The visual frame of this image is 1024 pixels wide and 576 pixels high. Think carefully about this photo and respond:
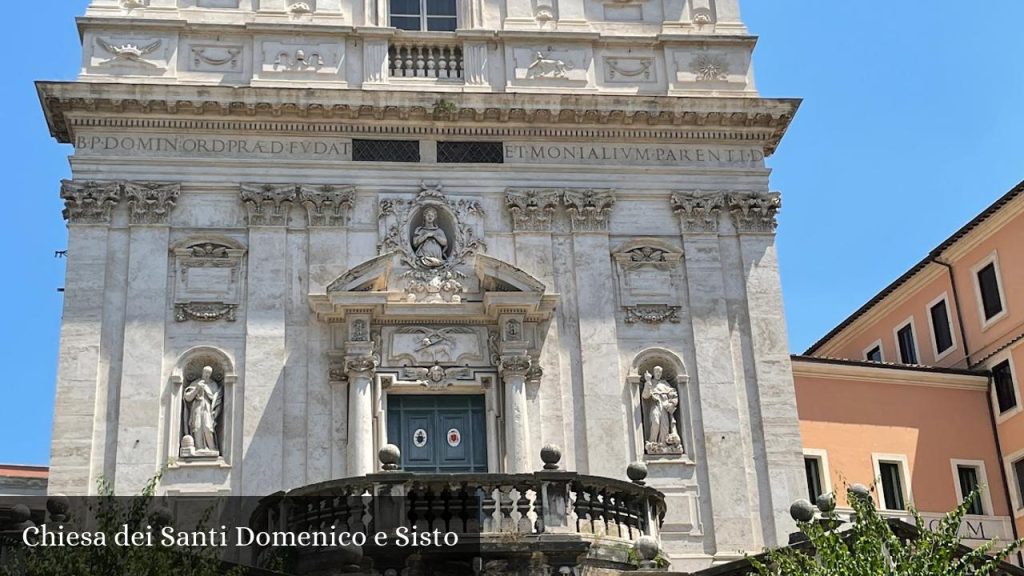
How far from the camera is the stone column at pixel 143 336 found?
→ 75.4 ft

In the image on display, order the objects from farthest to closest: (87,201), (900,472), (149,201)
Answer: (900,472) < (149,201) < (87,201)

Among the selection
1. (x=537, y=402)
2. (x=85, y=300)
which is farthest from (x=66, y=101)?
(x=537, y=402)

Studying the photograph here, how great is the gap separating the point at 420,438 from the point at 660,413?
4.01m

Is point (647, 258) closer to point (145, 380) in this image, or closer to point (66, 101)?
point (145, 380)

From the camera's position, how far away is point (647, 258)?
2548 centimetres

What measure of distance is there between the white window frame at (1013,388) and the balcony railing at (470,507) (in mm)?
16462

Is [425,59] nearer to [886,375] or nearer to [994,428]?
[886,375]

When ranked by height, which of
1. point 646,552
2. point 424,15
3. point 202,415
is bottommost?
point 646,552

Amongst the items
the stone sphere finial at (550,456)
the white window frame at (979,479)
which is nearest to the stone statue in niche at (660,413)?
the stone sphere finial at (550,456)

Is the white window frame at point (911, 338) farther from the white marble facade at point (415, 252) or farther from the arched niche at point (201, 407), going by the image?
the arched niche at point (201, 407)

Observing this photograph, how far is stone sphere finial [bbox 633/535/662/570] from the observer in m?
18.9

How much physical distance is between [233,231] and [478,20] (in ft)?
20.2

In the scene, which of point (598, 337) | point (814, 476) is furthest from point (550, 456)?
point (814, 476)

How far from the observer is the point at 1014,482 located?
3259 centimetres
